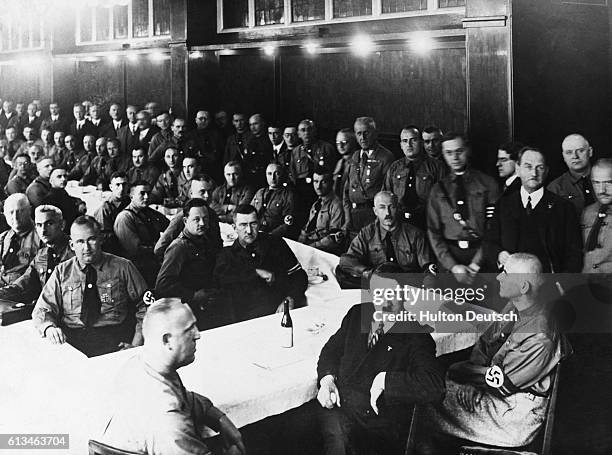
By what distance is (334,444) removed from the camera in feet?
9.25

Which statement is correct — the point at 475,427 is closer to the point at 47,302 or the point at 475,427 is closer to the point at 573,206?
the point at 573,206

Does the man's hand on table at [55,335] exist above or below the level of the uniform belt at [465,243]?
below

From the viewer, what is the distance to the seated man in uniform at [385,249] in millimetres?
3207

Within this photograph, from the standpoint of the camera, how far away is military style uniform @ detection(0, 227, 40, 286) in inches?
131

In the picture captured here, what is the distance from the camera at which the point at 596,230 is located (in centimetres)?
293

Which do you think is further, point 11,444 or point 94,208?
point 94,208

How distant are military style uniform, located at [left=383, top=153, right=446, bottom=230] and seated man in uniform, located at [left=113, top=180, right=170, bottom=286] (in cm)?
129

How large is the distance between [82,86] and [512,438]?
4.46m

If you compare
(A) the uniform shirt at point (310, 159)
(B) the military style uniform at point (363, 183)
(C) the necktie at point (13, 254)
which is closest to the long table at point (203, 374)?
(C) the necktie at point (13, 254)

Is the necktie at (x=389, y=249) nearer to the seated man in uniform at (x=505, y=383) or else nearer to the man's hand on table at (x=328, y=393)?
the seated man in uniform at (x=505, y=383)

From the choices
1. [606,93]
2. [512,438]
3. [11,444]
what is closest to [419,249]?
[512,438]

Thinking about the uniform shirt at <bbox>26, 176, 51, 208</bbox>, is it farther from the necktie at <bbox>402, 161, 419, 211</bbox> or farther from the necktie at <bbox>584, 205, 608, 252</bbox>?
the necktie at <bbox>584, 205, 608, 252</bbox>

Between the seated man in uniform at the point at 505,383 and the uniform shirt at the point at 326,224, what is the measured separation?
0.97m

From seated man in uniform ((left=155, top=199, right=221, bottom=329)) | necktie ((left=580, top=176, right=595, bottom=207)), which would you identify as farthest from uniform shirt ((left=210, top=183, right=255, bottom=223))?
necktie ((left=580, top=176, right=595, bottom=207))
